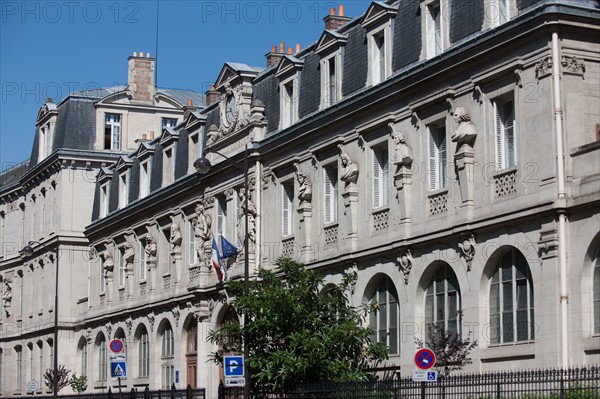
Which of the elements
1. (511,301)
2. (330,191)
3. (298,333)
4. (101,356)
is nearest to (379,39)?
(330,191)

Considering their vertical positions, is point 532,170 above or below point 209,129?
below

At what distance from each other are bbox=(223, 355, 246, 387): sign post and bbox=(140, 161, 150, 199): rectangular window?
86.5 ft

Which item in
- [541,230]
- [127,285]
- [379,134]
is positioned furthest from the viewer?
[127,285]

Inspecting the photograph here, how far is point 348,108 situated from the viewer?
3962 cm

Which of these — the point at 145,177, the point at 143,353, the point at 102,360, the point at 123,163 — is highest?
the point at 123,163

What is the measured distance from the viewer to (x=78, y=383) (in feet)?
216

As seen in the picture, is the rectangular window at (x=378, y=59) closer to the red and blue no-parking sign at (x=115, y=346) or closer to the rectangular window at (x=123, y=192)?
the red and blue no-parking sign at (x=115, y=346)

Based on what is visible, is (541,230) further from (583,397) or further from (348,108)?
(348,108)

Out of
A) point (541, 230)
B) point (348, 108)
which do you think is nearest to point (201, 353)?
point (348, 108)

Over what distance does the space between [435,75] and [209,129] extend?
17735mm

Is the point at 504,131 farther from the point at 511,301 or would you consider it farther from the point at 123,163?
the point at 123,163

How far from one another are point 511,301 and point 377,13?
1136cm

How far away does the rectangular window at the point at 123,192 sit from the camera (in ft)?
207

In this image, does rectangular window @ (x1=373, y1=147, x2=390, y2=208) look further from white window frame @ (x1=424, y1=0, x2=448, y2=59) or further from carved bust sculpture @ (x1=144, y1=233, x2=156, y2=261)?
carved bust sculpture @ (x1=144, y1=233, x2=156, y2=261)
